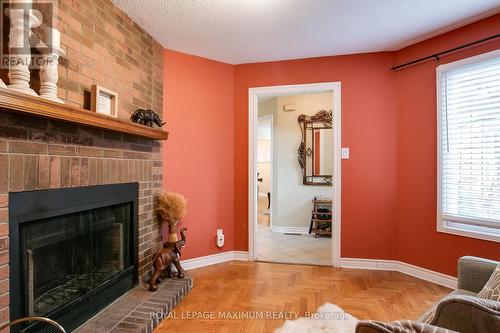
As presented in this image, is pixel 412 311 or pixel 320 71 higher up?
pixel 320 71

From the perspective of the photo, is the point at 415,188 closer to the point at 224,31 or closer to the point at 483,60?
the point at 483,60

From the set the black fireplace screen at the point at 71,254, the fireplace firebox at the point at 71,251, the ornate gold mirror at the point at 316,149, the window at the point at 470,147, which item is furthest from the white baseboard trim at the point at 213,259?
the window at the point at 470,147

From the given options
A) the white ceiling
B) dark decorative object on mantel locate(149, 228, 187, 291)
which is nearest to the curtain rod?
the white ceiling

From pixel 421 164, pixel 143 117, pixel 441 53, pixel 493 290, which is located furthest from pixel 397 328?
pixel 441 53

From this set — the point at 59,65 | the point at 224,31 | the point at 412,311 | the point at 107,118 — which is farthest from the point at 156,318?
the point at 224,31

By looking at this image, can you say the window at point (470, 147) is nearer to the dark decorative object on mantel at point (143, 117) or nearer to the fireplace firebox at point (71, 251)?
the dark decorative object on mantel at point (143, 117)

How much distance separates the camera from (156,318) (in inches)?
73.7

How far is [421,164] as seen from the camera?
2.78 meters

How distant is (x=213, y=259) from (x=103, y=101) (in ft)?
6.85

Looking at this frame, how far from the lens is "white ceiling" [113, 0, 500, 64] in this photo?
213cm

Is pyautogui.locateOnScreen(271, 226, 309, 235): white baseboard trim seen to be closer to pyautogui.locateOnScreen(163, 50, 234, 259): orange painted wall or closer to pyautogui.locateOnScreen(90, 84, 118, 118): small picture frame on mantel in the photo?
pyautogui.locateOnScreen(163, 50, 234, 259): orange painted wall

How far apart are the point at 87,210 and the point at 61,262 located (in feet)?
1.12

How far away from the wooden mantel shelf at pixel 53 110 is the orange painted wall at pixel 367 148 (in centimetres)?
224

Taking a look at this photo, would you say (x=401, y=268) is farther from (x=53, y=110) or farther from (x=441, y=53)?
(x=53, y=110)
